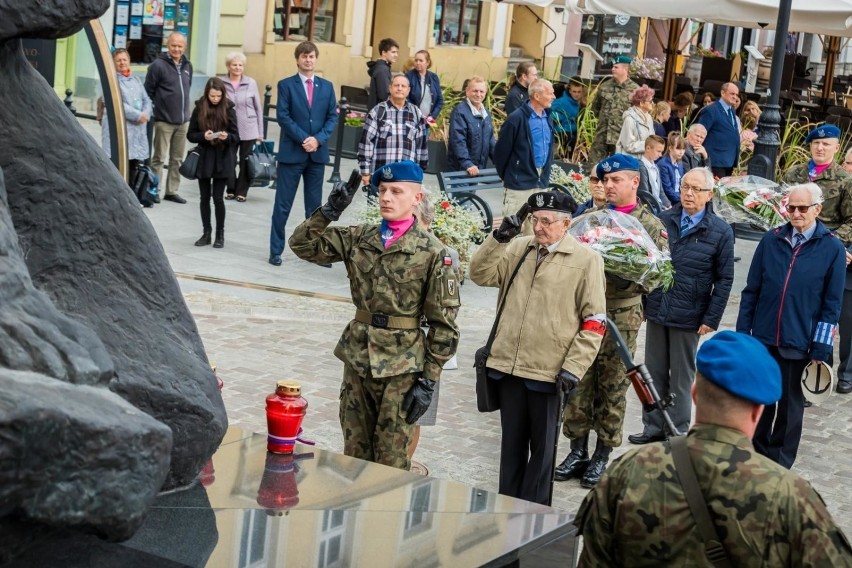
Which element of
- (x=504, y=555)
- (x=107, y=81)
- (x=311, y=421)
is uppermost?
(x=107, y=81)

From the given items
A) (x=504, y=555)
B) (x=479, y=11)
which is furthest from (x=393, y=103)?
(x=479, y=11)

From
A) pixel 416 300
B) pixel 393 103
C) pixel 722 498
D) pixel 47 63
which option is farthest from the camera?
pixel 393 103

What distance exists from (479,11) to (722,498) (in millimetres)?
26947

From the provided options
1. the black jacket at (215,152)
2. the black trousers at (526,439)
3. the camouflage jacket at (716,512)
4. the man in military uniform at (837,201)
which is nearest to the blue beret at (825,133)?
the man in military uniform at (837,201)

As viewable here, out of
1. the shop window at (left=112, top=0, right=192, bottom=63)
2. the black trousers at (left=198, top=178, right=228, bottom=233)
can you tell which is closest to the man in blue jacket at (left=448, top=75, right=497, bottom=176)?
the black trousers at (left=198, top=178, right=228, bottom=233)

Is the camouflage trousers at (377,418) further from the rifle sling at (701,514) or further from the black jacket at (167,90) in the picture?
the black jacket at (167,90)

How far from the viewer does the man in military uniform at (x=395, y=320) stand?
6.28m

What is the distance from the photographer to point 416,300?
634cm

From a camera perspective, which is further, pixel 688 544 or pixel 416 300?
pixel 416 300

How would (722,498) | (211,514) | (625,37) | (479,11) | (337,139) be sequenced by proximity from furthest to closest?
(625,37), (479,11), (337,139), (211,514), (722,498)

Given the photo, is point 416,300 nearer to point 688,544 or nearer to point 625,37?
point 688,544

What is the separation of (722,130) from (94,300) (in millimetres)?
13601

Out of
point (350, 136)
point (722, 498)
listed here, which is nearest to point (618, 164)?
point (722, 498)

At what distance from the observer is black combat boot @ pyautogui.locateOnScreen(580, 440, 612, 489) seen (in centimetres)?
794
